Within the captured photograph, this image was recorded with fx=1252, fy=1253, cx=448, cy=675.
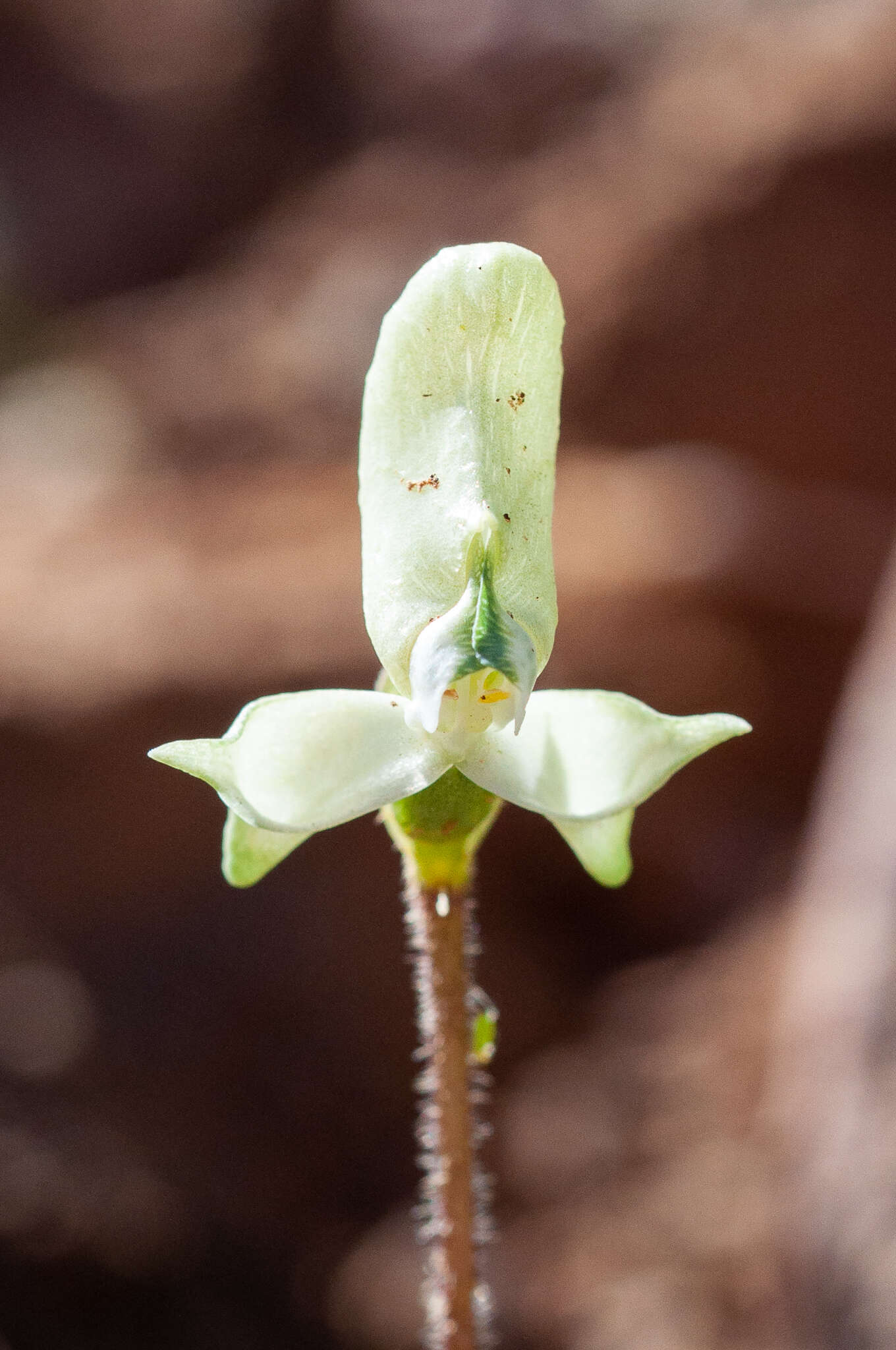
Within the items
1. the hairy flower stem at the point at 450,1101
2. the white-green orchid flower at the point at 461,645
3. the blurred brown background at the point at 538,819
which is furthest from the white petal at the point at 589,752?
the blurred brown background at the point at 538,819

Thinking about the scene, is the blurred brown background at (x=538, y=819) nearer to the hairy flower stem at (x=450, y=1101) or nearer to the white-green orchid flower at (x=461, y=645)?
the hairy flower stem at (x=450, y=1101)

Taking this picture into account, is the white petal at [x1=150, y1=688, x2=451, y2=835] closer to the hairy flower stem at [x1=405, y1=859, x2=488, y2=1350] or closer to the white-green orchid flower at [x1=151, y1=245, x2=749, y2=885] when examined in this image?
the white-green orchid flower at [x1=151, y1=245, x2=749, y2=885]

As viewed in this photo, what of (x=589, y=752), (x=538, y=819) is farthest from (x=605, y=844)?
(x=538, y=819)

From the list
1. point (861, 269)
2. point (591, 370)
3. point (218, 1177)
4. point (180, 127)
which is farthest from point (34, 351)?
point (218, 1177)

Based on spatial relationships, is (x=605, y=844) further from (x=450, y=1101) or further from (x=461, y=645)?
(x=450, y=1101)

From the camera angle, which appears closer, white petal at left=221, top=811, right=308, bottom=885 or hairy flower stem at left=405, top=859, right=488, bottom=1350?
white petal at left=221, top=811, right=308, bottom=885

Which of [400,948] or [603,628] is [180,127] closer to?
[603,628]

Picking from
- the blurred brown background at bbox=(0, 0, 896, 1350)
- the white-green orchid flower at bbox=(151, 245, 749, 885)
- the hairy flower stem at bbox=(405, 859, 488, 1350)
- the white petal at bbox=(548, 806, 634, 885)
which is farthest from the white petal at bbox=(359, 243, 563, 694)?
the blurred brown background at bbox=(0, 0, 896, 1350)
